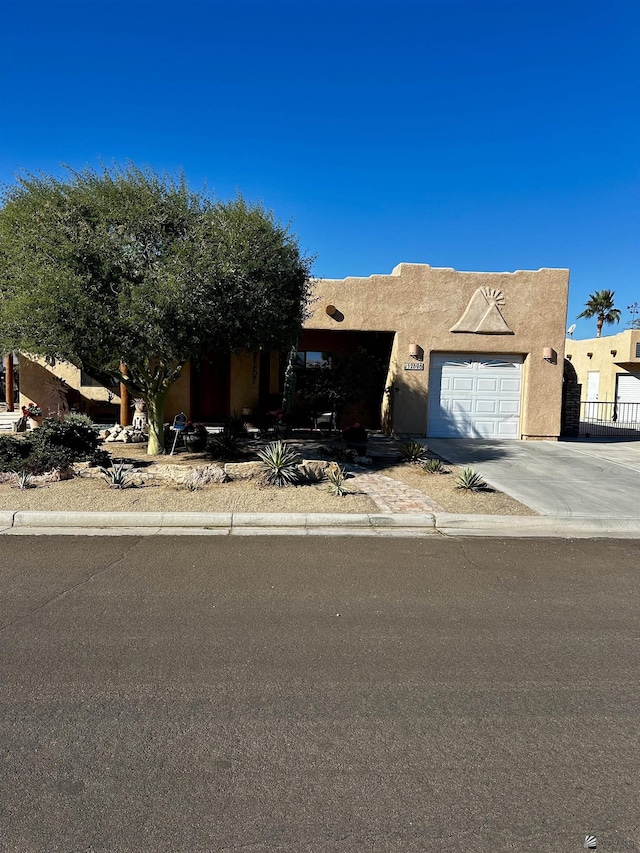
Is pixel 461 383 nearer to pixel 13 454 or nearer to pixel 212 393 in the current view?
pixel 212 393

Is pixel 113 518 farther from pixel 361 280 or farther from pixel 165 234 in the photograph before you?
pixel 361 280

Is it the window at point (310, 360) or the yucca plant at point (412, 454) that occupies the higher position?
the window at point (310, 360)

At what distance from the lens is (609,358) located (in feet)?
105

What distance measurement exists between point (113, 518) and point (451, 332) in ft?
37.5

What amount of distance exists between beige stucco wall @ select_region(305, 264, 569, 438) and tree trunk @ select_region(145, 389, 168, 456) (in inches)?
219

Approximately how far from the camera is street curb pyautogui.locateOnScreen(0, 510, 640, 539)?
23.5 feet

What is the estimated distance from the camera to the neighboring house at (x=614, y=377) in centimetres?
2997

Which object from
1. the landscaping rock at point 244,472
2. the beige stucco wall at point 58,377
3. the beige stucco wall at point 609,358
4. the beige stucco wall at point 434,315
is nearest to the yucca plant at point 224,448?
the landscaping rock at point 244,472

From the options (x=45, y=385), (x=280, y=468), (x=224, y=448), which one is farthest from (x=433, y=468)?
(x=45, y=385)

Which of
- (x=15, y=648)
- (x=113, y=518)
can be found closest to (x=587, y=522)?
(x=113, y=518)

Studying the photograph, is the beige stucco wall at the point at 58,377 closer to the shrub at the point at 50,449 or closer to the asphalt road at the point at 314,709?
the shrub at the point at 50,449

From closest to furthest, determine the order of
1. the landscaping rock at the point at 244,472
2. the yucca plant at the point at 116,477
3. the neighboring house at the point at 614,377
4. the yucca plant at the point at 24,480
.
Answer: the yucca plant at the point at 24,480 < the yucca plant at the point at 116,477 < the landscaping rock at the point at 244,472 < the neighboring house at the point at 614,377

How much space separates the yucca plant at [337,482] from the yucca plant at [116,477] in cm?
334

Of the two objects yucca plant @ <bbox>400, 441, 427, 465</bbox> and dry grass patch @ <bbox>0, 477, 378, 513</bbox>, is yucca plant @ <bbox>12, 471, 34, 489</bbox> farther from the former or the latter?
yucca plant @ <bbox>400, 441, 427, 465</bbox>
